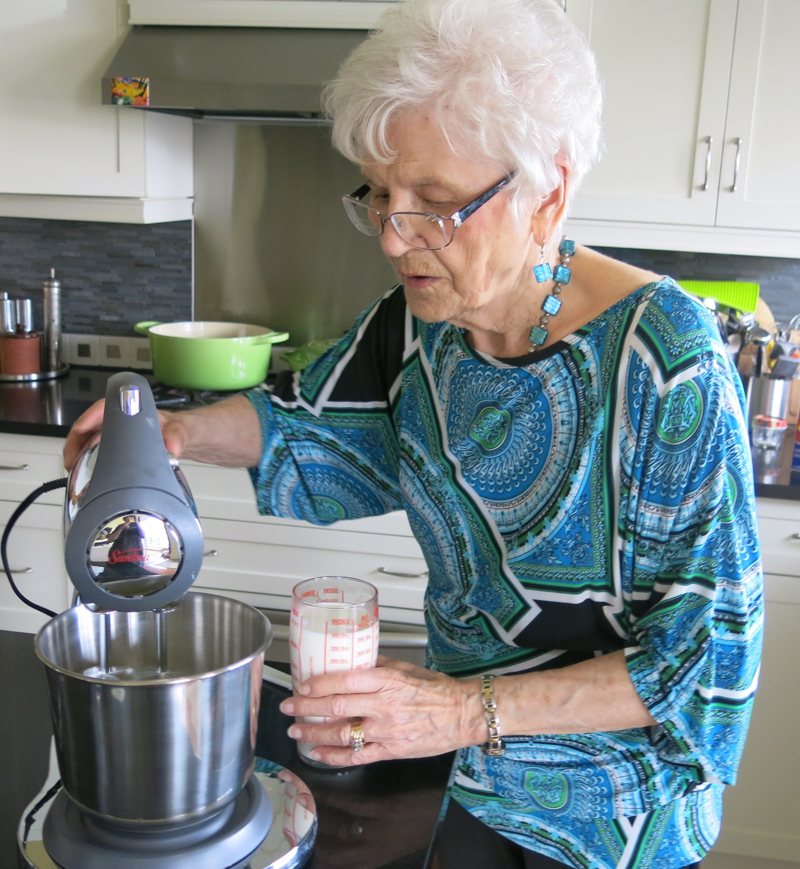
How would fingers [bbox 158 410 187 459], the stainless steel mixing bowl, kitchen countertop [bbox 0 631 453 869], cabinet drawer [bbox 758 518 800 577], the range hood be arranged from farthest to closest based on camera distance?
the range hood
cabinet drawer [bbox 758 518 800 577]
fingers [bbox 158 410 187 459]
kitchen countertop [bbox 0 631 453 869]
the stainless steel mixing bowl

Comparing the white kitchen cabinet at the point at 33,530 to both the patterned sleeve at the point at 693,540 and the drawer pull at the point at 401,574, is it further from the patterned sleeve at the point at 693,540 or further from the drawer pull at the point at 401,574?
the patterned sleeve at the point at 693,540

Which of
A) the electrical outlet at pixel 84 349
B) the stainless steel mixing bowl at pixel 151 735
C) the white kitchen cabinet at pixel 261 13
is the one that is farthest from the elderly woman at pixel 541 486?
the electrical outlet at pixel 84 349

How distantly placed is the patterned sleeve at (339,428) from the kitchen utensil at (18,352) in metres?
1.50

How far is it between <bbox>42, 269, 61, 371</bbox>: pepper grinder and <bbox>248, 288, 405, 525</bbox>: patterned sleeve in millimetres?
1560

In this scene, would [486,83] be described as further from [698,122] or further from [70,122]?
[70,122]

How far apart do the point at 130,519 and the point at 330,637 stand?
0.77 feet

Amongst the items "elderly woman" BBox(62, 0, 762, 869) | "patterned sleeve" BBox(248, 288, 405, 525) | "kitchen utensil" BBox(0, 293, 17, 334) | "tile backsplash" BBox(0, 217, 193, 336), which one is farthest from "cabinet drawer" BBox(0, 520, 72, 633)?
"elderly woman" BBox(62, 0, 762, 869)

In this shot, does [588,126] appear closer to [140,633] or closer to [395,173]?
[395,173]

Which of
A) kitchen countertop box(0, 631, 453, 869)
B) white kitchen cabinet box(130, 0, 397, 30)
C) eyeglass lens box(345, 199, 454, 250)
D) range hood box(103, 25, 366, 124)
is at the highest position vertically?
white kitchen cabinet box(130, 0, 397, 30)

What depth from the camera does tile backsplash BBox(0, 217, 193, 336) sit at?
8.99 feet

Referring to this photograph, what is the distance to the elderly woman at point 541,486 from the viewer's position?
2.81ft

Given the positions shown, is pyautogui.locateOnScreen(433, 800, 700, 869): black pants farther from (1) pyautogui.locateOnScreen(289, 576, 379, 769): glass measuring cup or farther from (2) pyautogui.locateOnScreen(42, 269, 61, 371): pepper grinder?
(2) pyautogui.locateOnScreen(42, 269, 61, 371): pepper grinder

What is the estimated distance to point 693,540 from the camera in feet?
2.83

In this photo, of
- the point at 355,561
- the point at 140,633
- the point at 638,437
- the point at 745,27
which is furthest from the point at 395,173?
the point at 745,27
